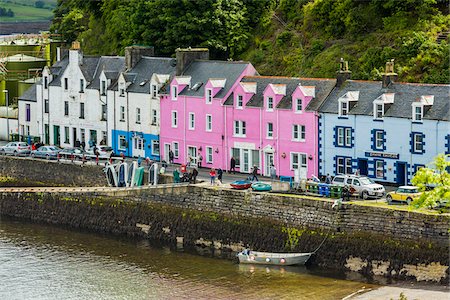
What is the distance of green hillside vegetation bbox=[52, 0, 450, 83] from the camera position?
3364 inches

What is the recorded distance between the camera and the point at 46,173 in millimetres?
86875

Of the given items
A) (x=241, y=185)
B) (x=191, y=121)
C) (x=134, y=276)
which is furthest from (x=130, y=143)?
(x=134, y=276)

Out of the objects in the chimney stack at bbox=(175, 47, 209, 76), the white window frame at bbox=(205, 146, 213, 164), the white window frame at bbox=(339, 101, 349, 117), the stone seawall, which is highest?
the chimney stack at bbox=(175, 47, 209, 76)

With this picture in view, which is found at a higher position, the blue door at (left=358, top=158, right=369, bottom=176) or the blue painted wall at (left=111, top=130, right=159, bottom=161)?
the blue painted wall at (left=111, top=130, right=159, bottom=161)

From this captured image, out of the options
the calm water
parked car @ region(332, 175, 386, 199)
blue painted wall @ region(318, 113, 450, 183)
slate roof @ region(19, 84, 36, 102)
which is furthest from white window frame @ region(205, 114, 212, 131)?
slate roof @ region(19, 84, 36, 102)

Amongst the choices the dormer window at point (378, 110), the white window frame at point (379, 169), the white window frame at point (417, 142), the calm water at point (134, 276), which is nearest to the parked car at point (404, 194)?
the white window frame at point (417, 142)

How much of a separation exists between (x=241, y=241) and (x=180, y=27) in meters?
29.2

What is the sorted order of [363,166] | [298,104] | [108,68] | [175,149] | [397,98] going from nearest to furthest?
[397,98], [363,166], [298,104], [175,149], [108,68]

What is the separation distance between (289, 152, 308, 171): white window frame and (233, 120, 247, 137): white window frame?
160 inches

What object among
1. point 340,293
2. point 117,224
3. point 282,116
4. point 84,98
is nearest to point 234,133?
point 282,116

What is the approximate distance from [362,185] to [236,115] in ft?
46.2

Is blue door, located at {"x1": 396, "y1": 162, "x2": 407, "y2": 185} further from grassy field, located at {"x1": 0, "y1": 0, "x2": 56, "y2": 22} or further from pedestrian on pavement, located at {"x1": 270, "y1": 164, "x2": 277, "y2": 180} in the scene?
grassy field, located at {"x1": 0, "y1": 0, "x2": 56, "y2": 22}

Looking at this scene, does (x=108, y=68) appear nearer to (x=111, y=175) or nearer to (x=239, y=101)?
(x=111, y=175)

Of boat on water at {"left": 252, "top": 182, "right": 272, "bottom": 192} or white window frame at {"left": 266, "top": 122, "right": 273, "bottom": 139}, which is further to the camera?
white window frame at {"left": 266, "top": 122, "right": 273, "bottom": 139}
